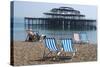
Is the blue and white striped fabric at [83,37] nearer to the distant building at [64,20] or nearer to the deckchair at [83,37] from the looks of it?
the deckchair at [83,37]

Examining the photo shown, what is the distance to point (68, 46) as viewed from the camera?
10.7 feet

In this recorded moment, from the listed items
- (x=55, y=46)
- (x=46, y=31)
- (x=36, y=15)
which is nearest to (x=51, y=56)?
(x=55, y=46)

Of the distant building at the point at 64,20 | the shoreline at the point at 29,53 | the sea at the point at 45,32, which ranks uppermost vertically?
the distant building at the point at 64,20

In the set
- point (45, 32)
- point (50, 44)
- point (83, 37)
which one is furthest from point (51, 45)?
point (83, 37)

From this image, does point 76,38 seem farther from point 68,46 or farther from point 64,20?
point 64,20

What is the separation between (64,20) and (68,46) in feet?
1.21

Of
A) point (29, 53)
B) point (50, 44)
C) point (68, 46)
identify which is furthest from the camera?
point (68, 46)

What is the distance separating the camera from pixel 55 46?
10.4 ft

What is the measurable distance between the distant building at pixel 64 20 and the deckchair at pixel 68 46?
18 cm

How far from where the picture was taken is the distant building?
3088mm

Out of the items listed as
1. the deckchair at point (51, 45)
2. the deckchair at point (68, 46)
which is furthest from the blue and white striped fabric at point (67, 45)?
the deckchair at point (51, 45)

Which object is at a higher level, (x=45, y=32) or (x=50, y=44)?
(x=45, y=32)

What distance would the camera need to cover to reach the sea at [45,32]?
2967mm
